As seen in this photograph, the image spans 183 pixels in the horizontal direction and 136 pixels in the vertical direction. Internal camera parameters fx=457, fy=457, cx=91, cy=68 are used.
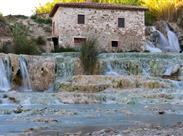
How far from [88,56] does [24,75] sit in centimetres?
311

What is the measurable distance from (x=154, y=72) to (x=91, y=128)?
1502cm

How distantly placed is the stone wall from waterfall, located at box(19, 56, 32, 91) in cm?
995

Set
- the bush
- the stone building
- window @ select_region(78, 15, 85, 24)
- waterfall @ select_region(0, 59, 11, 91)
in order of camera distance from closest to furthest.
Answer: waterfall @ select_region(0, 59, 11, 91) → the bush → the stone building → window @ select_region(78, 15, 85, 24)

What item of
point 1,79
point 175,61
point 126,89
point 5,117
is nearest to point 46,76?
point 1,79

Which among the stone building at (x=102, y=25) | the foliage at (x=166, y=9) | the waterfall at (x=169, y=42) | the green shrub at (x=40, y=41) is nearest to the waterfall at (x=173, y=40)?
the waterfall at (x=169, y=42)

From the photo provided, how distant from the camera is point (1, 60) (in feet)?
69.3

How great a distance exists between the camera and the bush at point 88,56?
70.1ft

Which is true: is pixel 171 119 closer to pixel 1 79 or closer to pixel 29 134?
pixel 29 134

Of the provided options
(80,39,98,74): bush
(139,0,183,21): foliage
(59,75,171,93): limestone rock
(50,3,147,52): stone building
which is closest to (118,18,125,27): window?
(50,3,147,52): stone building

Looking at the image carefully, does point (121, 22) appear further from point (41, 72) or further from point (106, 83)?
point (106, 83)

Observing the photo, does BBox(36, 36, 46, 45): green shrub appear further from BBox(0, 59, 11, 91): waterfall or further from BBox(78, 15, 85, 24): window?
BBox(0, 59, 11, 91): waterfall

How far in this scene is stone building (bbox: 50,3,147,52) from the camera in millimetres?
31531

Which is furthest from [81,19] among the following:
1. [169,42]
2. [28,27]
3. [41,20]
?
[169,42]

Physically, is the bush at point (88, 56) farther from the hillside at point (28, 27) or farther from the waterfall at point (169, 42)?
the waterfall at point (169, 42)
